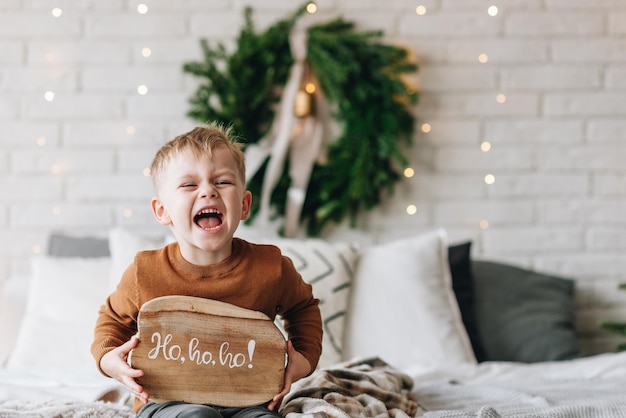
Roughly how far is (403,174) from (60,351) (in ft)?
4.01

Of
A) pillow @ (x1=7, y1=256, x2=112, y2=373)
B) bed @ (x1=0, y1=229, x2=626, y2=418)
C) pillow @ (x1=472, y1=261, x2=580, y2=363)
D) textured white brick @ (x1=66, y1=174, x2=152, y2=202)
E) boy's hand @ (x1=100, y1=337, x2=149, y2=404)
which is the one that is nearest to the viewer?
boy's hand @ (x1=100, y1=337, x2=149, y2=404)

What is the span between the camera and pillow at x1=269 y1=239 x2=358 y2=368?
1.85 metres

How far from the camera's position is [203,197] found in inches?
45.3

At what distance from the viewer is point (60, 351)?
1.82 meters

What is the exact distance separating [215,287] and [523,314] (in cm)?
126

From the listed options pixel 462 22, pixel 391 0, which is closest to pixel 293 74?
pixel 391 0

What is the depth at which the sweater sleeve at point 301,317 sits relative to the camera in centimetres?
124

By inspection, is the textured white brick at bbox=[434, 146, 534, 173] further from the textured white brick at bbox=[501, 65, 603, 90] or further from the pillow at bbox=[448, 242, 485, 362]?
the pillow at bbox=[448, 242, 485, 362]

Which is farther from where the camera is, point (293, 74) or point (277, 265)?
point (293, 74)

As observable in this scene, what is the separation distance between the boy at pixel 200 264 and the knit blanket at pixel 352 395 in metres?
0.06

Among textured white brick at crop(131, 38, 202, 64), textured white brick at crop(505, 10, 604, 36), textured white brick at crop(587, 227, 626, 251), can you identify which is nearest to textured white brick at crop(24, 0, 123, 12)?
textured white brick at crop(131, 38, 202, 64)

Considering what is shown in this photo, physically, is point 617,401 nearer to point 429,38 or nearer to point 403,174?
point 403,174

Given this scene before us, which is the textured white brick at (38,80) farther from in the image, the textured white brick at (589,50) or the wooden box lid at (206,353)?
the textured white brick at (589,50)

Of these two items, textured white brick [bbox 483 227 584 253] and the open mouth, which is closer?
the open mouth
